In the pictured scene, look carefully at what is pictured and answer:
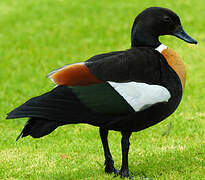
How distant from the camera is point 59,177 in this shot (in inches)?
195

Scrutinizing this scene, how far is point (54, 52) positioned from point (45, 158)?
6444 millimetres

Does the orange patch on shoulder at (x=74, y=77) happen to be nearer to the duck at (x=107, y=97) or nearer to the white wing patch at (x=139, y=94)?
the duck at (x=107, y=97)

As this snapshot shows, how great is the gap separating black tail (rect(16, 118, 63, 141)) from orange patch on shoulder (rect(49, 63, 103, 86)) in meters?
0.41

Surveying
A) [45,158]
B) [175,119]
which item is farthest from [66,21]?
[45,158]

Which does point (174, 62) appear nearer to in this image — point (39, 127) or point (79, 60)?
point (39, 127)

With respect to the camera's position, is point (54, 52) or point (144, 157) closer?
point (144, 157)

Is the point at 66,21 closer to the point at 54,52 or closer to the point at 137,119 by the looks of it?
the point at 54,52

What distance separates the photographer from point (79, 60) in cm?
1141

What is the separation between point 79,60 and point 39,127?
732 centimetres

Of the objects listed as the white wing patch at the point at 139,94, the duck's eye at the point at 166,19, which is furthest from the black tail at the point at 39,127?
the duck's eye at the point at 166,19

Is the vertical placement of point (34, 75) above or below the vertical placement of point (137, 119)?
below

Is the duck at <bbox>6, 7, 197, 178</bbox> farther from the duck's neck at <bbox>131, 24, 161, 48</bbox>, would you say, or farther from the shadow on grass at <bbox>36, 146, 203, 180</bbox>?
the shadow on grass at <bbox>36, 146, 203, 180</bbox>

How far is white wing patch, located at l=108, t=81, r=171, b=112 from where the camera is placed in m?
4.16

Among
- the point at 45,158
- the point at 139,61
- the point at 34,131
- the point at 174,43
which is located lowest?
the point at 174,43
